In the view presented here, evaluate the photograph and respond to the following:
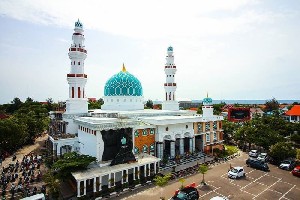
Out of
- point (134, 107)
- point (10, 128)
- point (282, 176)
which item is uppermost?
point (134, 107)

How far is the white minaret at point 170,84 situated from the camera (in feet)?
161

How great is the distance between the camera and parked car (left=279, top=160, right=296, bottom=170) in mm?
33362

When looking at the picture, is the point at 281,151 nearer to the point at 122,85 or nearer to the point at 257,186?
the point at 257,186

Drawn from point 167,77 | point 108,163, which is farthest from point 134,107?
point 108,163

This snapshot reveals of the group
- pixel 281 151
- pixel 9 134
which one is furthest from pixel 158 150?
pixel 9 134

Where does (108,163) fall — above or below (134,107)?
below

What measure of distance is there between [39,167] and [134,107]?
18613 mm

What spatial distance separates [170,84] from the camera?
163 ft

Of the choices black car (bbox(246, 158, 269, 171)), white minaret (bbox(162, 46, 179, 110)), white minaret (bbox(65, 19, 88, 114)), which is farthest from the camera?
white minaret (bbox(162, 46, 179, 110))

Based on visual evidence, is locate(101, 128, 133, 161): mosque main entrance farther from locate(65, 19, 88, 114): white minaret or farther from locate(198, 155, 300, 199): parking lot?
locate(65, 19, 88, 114): white minaret

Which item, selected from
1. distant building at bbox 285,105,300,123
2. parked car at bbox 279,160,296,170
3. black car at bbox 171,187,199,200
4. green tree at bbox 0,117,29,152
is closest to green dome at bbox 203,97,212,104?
parked car at bbox 279,160,296,170

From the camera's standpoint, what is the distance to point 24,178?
28969 mm

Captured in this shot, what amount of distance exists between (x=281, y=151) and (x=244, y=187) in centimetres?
A: 1185

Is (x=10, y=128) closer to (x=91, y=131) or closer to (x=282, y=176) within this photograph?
(x=91, y=131)
